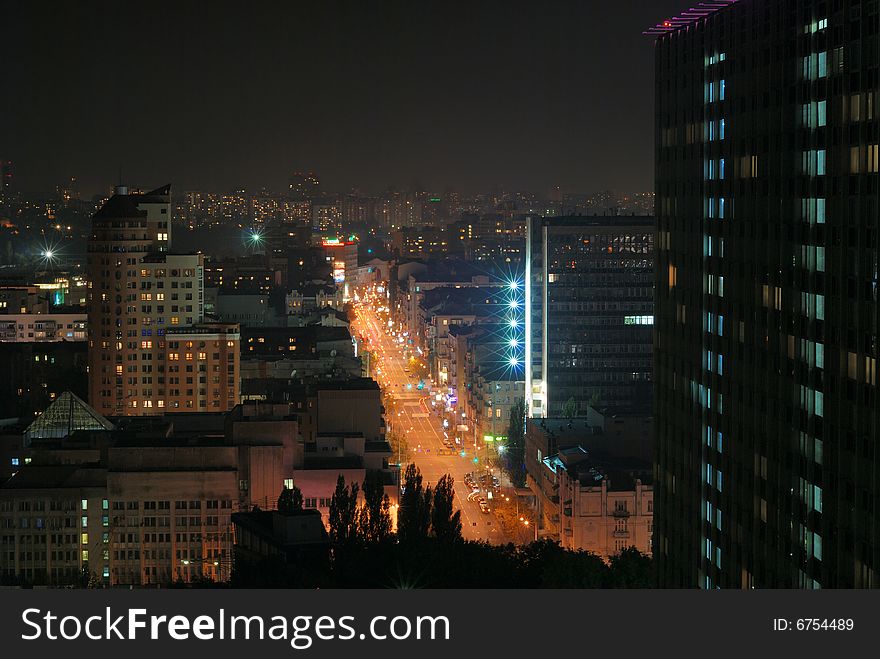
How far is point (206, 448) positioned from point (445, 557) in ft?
14.5

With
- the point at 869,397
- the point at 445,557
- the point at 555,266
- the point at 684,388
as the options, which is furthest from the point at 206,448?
the point at 555,266

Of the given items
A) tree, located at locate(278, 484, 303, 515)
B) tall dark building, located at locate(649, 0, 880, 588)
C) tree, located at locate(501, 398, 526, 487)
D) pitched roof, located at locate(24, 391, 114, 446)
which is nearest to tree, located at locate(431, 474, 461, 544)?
tree, located at locate(278, 484, 303, 515)

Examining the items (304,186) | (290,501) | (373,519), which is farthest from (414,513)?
(304,186)

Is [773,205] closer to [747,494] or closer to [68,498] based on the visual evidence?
[747,494]

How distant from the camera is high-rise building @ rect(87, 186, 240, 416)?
2334 centimetres

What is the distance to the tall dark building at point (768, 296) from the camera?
26.2 feet

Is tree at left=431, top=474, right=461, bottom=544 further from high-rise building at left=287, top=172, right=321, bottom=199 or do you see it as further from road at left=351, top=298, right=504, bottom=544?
high-rise building at left=287, top=172, right=321, bottom=199

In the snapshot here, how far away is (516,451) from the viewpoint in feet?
68.5

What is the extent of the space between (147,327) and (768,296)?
1595 centimetres

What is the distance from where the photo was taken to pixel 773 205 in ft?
30.5

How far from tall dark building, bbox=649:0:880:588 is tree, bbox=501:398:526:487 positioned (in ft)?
27.7

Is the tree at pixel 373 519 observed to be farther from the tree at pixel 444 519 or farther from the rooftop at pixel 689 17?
the rooftop at pixel 689 17

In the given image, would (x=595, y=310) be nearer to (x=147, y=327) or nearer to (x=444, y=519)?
(x=147, y=327)

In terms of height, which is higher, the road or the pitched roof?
the pitched roof
